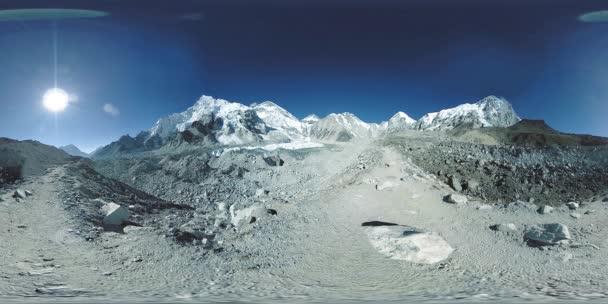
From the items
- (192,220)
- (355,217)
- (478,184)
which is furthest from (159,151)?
(478,184)

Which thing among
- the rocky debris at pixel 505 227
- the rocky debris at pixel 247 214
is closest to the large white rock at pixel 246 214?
the rocky debris at pixel 247 214

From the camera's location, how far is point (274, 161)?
13758 millimetres

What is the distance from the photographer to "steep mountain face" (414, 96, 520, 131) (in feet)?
39.0

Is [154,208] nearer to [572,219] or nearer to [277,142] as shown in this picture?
[572,219]

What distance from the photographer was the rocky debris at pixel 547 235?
604cm

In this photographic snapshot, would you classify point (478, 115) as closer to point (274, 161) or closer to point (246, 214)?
point (274, 161)

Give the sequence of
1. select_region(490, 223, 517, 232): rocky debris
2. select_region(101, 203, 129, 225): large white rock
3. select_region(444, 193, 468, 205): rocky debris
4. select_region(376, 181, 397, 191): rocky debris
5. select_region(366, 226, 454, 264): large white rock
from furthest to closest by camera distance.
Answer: select_region(376, 181, 397, 191): rocky debris → select_region(444, 193, 468, 205): rocky debris → select_region(101, 203, 129, 225): large white rock → select_region(490, 223, 517, 232): rocky debris → select_region(366, 226, 454, 264): large white rock

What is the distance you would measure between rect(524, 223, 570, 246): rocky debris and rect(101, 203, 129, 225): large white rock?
277 inches

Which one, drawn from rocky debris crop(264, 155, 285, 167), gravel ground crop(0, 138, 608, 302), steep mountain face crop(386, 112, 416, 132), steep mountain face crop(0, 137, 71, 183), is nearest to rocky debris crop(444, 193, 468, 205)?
gravel ground crop(0, 138, 608, 302)

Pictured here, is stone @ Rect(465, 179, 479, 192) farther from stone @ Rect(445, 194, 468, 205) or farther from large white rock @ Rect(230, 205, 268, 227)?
large white rock @ Rect(230, 205, 268, 227)

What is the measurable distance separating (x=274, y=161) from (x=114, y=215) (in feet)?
24.2

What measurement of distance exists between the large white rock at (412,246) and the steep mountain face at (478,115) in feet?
22.3

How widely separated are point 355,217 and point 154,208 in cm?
444

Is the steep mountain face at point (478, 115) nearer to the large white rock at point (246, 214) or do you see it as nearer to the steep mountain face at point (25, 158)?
the large white rock at point (246, 214)
